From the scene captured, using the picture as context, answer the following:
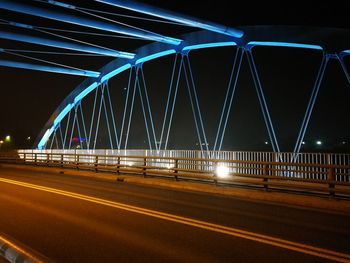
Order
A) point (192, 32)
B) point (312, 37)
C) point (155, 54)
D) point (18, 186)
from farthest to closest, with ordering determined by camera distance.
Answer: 1. point (155, 54)
2. point (192, 32)
3. point (312, 37)
4. point (18, 186)

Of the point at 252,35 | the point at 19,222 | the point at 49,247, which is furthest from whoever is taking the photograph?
the point at 252,35

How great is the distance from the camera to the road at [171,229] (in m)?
6.30

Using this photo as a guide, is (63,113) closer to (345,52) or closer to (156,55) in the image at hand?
(156,55)

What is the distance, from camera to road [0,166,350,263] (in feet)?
20.7

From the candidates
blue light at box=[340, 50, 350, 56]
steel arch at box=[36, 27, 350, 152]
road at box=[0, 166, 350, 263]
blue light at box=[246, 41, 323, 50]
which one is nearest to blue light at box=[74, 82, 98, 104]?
steel arch at box=[36, 27, 350, 152]

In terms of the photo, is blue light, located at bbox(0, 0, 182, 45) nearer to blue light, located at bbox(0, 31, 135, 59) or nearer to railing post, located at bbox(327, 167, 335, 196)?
blue light, located at bbox(0, 31, 135, 59)

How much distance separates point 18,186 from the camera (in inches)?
651

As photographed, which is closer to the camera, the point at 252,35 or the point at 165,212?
the point at 165,212

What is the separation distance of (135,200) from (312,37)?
12.0 metres

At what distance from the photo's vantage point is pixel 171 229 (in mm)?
8125

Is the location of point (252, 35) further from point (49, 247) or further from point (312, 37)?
point (49, 247)

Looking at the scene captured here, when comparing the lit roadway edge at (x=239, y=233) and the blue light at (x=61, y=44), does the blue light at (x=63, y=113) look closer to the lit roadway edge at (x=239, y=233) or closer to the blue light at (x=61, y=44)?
the blue light at (x=61, y=44)

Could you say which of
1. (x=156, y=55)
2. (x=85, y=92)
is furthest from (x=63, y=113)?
(x=156, y=55)

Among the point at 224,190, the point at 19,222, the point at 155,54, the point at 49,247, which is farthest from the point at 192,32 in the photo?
the point at 49,247
